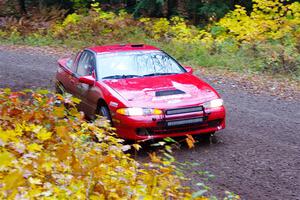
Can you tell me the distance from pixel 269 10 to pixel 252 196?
45.5 feet

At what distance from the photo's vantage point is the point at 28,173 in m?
3.48

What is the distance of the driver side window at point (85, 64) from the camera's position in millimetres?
9130

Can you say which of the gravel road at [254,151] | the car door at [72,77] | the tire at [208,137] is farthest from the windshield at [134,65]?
the gravel road at [254,151]

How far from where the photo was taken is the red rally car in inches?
293

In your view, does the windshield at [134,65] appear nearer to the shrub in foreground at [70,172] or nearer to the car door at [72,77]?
the car door at [72,77]

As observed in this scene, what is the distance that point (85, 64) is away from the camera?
946 cm

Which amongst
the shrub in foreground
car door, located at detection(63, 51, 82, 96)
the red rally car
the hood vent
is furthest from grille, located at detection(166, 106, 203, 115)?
car door, located at detection(63, 51, 82, 96)

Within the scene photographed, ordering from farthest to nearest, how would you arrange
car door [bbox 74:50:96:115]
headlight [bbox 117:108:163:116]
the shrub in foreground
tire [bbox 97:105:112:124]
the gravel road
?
car door [bbox 74:50:96:115]
tire [bbox 97:105:112:124]
headlight [bbox 117:108:163:116]
the gravel road
the shrub in foreground

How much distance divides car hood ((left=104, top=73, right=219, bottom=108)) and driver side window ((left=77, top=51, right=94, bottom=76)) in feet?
2.91

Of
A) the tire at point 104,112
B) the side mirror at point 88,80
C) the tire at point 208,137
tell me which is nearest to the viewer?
the tire at point 104,112

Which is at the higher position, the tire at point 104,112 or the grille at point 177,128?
the tire at point 104,112

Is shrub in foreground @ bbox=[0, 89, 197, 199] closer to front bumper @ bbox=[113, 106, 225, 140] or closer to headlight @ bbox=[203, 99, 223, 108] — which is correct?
front bumper @ bbox=[113, 106, 225, 140]

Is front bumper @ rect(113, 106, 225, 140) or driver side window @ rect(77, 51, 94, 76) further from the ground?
driver side window @ rect(77, 51, 94, 76)

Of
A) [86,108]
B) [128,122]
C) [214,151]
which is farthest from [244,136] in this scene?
[86,108]
